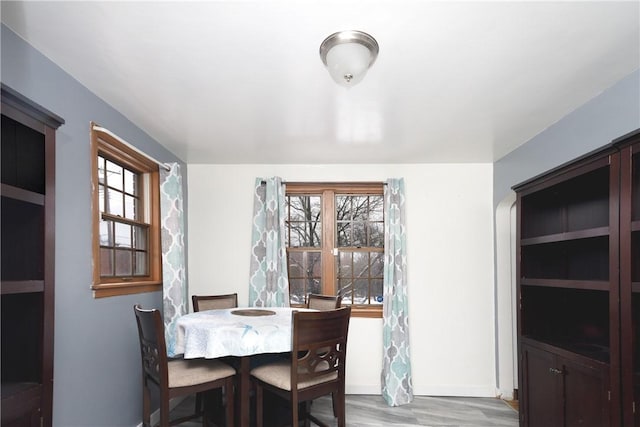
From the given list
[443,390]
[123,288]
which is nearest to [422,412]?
[443,390]

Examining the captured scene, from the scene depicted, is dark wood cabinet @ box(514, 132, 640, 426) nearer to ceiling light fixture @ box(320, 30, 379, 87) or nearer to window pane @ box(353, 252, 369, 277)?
ceiling light fixture @ box(320, 30, 379, 87)

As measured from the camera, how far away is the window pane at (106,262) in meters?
2.78

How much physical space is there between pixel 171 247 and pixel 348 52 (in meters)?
2.34

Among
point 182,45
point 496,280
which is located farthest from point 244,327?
point 496,280

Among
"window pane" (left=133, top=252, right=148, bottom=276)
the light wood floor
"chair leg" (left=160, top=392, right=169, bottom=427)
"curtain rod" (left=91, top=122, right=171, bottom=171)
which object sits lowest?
the light wood floor

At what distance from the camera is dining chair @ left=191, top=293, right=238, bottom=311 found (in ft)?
12.5

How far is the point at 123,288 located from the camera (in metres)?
2.85

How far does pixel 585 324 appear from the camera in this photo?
265 centimetres

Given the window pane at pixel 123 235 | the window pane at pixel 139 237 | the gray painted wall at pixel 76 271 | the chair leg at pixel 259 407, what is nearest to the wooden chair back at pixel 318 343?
the chair leg at pixel 259 407

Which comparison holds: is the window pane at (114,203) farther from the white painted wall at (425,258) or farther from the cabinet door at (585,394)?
the cabinet door at (585,394)

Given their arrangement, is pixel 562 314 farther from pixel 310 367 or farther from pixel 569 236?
pixel 310 367

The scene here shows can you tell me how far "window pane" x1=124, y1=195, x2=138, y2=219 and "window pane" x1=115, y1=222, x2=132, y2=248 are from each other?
10 centimetres

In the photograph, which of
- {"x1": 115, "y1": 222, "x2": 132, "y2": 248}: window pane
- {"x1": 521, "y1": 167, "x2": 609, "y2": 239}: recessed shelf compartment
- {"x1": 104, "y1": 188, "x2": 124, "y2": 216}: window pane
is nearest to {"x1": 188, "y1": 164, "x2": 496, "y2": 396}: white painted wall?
{"x1": 115, "y1": 222, "x2": 132, "y2": 248}: window pane

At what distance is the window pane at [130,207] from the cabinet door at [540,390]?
3.04 metres
